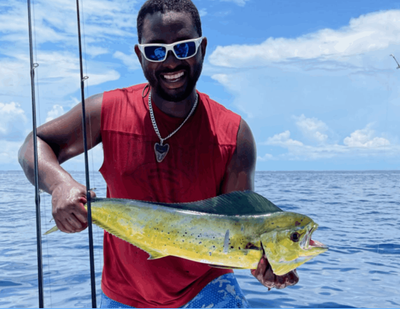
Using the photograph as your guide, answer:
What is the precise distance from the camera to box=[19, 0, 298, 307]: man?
2.04 m

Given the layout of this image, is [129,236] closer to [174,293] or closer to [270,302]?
[174,293]

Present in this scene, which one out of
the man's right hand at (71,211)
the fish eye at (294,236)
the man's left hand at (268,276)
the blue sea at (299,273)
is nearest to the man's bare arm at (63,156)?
the man's right hand at (71,211)

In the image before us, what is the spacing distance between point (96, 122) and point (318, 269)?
6.16 meters

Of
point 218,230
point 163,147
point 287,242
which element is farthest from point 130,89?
point 287,242

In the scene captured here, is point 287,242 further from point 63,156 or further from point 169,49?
point 63,156

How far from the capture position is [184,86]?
6.76 ft

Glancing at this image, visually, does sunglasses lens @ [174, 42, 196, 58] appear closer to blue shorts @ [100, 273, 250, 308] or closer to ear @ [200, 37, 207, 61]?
ear @ [200, 37, 207, 61]

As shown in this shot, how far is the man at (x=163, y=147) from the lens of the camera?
204 cm

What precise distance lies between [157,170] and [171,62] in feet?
1.95

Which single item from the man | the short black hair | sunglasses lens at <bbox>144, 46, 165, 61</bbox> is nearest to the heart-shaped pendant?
the man

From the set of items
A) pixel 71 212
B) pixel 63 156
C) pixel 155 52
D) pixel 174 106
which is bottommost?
pixel 71 212

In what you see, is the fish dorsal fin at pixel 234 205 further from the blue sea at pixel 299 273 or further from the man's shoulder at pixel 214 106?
the blue sea at pixel 299 273

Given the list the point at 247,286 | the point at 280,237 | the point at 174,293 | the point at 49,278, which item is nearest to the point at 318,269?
the point at 247,286

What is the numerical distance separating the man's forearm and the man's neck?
641 mm
